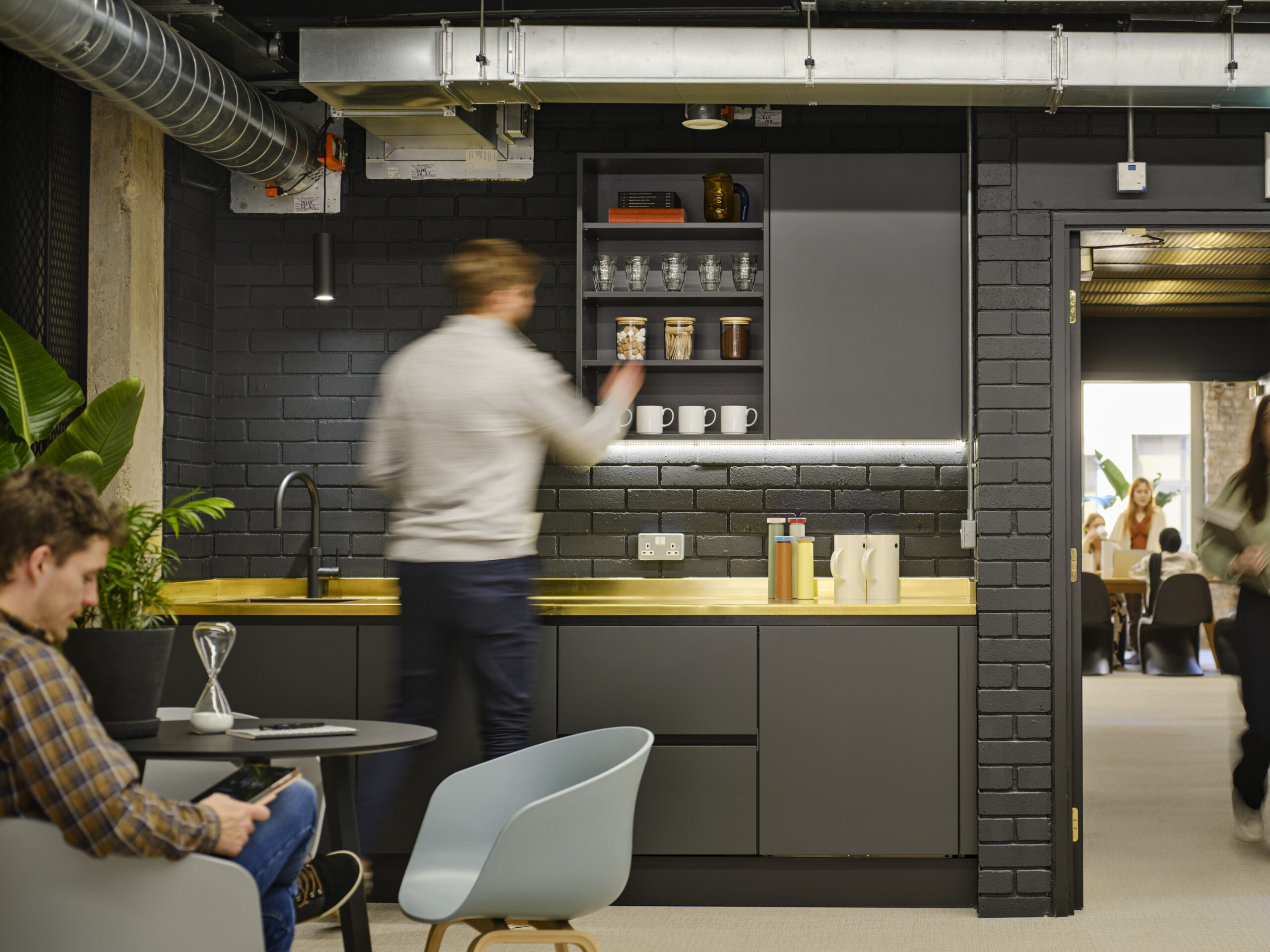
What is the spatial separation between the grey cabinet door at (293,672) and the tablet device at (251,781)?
1.33 m

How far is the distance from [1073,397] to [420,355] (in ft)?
6.60

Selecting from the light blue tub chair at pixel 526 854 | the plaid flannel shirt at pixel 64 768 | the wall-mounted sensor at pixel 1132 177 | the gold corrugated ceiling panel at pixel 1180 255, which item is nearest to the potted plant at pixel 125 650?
the plaid flannel shirt at pixel 64 768

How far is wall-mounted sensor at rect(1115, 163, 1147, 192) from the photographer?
3660 mm

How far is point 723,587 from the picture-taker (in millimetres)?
4320

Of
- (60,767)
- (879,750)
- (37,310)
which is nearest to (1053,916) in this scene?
(879,750)

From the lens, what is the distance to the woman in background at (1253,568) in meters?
3.99

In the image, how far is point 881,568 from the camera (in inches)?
157

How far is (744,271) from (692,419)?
0.54 metres

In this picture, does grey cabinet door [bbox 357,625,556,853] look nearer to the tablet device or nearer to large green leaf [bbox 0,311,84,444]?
large green leaf [bbox 0,311,84,444]

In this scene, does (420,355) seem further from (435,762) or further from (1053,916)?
(1053,916)

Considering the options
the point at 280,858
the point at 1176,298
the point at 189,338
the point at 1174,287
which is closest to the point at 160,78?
the point at 189,338

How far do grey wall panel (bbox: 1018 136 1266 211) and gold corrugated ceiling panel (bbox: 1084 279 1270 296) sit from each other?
3.54 meters

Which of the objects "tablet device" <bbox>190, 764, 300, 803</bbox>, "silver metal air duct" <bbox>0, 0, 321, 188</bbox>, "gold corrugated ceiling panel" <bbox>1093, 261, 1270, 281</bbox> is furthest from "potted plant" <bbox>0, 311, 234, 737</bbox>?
"gold corrugated ceiling panel" <bbox>1093, 261, 1270, 281</bbox>

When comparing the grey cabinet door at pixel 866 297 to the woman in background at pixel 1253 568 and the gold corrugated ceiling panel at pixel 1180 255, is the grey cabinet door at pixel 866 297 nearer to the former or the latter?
the woman in background at pixel 1253 568
